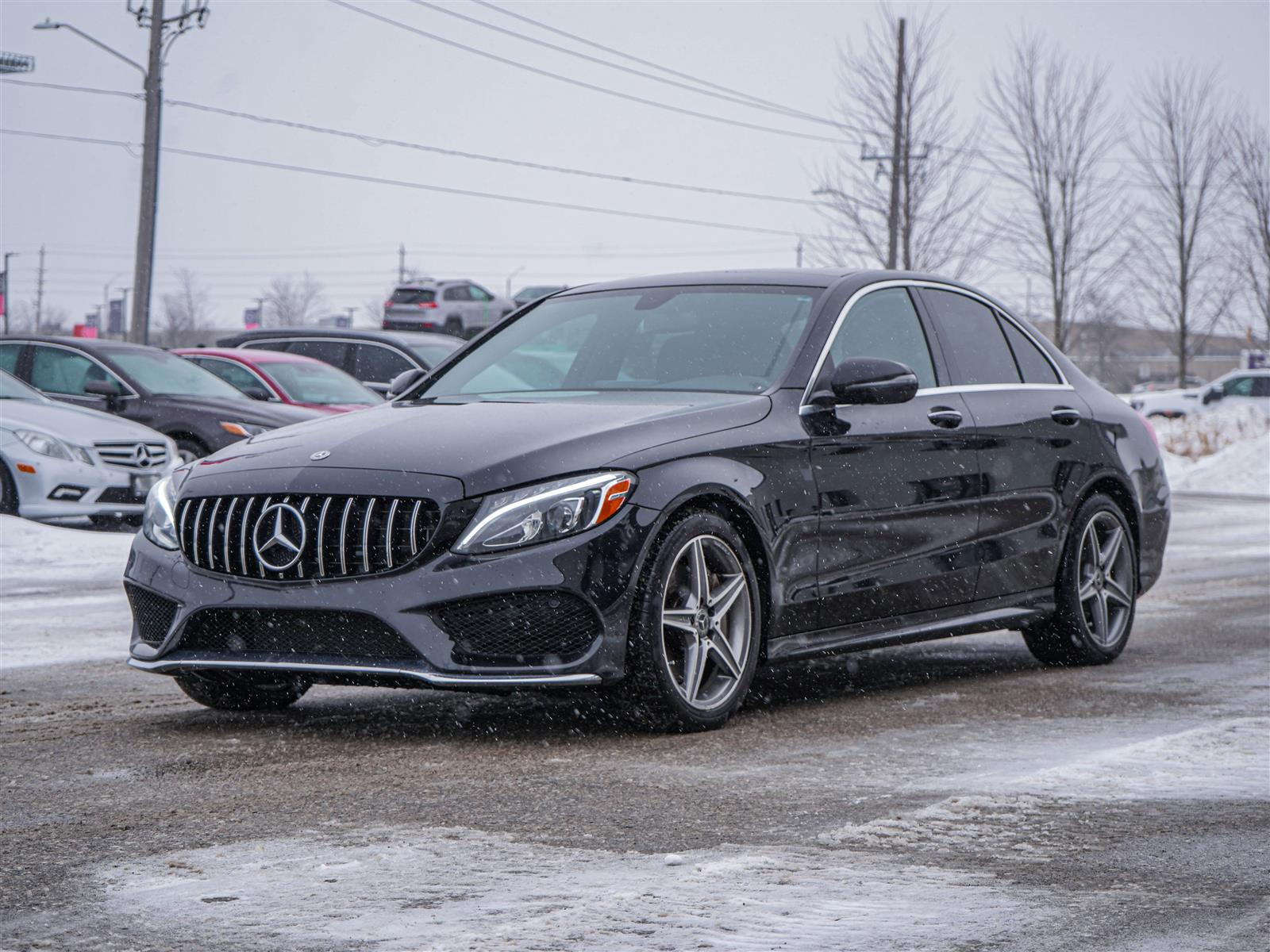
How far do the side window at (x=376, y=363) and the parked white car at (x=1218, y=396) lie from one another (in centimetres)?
2862

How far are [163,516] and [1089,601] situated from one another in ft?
13.1

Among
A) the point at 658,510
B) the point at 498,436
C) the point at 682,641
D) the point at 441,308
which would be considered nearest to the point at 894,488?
the point at 682,641

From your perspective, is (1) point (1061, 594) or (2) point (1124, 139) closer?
(1) point (1061, 594)

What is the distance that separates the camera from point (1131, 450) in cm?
824

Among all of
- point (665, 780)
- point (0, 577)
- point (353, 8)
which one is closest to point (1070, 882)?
point (665, 780)

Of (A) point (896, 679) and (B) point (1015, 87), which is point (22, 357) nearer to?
(A) point (896, 679)

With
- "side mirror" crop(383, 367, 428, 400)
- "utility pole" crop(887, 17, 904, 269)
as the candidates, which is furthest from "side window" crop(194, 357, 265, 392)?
"utility pole" crop(887, 17, 904, 269)

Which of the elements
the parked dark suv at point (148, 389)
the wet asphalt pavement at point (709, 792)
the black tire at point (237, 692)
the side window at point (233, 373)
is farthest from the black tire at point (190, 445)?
the black tire at point (237, 692)

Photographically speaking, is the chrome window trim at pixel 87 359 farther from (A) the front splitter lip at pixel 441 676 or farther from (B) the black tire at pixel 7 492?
(A) the front splitter lip at pixel 441 676

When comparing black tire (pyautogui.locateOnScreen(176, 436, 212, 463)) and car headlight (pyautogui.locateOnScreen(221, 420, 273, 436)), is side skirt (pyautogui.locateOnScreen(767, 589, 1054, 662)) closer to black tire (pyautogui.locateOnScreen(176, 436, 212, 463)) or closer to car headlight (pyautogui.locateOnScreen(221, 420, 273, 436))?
car headlight (pyautogui.locateOnScreen(221, 420, 273, 436))

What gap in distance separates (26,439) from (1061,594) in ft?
30.4

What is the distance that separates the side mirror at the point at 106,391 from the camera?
1657cm

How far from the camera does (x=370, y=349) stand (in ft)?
66.8

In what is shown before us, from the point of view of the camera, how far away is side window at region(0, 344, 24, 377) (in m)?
17.1
